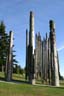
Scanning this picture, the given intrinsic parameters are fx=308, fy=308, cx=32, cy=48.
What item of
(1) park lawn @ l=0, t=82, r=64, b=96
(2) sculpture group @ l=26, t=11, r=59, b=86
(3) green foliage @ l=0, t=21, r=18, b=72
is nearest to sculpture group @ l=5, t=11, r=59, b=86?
(2) sculpture group @ l=26, t=11, r=59, b=86

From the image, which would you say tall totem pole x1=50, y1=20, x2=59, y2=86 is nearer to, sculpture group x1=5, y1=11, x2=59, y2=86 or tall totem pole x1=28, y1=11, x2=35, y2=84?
sculpture group x1=5, y1=11, x2=59, y2=86

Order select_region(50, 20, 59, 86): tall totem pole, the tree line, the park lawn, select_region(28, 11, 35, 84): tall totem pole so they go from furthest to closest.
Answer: the tree line
select_region(28, 11, 35, 84): tall totem pole
select_region(50, 20, 59, 86): tall totem pole
the park lawn

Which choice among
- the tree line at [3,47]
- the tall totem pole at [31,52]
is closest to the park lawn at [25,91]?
the tall totem pole at [31,52]

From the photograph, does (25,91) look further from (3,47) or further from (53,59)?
(3,47)

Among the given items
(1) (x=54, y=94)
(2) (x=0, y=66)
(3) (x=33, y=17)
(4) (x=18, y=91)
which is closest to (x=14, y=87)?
(4) (x=18, y=91)

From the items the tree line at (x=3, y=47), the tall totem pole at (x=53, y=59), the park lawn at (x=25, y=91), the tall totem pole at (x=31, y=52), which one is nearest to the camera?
the park lawn at (x=25, y=91)

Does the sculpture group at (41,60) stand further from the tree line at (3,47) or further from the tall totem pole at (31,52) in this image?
the tree line at (3,47)

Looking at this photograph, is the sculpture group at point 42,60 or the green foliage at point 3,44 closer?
the sculpture group at point 42,60

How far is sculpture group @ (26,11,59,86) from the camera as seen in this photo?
3506cm

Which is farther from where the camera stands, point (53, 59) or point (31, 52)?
point (31, 52)

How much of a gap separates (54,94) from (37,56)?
17364 millimetres

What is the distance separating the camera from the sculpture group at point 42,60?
35.1m

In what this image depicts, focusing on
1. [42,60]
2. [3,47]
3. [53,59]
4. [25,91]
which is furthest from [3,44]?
[25,91]

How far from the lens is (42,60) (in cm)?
4194
